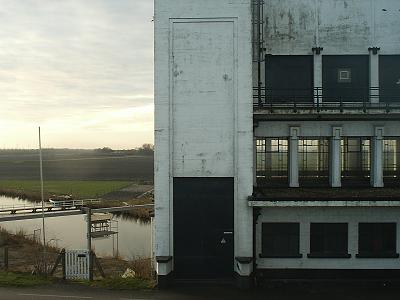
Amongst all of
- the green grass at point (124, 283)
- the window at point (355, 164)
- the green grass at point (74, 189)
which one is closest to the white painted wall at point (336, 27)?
the window at point (355, 164)

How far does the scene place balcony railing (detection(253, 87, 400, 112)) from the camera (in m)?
18.6

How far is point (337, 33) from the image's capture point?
19.0 meters

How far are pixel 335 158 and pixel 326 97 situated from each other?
2818mm

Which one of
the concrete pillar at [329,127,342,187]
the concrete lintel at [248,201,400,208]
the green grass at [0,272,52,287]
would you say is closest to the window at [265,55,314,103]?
the concrete pillar at [329,127,342,187]

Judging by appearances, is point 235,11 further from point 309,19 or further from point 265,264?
point 265,264

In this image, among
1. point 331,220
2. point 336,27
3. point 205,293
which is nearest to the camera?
point 205,293

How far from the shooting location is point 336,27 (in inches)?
746

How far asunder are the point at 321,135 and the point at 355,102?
7.52ft

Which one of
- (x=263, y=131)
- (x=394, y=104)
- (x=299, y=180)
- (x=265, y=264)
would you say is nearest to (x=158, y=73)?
(x=263, y=131)

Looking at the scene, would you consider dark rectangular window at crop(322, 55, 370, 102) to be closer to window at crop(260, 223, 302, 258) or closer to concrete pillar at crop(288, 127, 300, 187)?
concrete pillar at crop(288, 127, 300, 187)

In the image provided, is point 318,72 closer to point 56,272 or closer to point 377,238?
point 377,238

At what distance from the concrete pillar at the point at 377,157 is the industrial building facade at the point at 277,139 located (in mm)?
45

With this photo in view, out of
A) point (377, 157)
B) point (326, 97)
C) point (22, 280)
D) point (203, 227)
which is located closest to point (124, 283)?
point (203, 227)

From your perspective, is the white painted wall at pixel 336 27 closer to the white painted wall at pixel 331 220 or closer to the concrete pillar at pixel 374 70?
the concrete pillar at pixel 374 70
